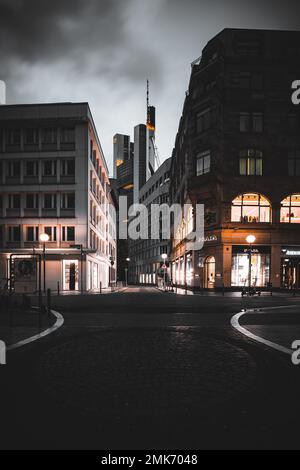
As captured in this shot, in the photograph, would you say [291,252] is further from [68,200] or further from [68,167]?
[68,167]

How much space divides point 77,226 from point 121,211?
85.9 m

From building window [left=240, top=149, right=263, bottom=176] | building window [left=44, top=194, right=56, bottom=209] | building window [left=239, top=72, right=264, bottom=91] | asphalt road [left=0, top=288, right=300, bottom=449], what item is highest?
building window [left=239, top=72, right=264, bottom=91]

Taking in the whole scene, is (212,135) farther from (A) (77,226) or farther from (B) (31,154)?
(B) (31,154)

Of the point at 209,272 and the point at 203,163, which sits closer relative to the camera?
the point at 209,272

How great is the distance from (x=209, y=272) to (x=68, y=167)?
63.0 ft

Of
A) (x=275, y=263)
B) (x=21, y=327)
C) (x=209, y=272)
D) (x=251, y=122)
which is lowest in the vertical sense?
(x=209, y=272)

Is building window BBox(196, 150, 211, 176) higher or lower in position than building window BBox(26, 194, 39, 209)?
higher

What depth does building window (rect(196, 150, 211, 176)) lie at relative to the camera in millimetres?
35844

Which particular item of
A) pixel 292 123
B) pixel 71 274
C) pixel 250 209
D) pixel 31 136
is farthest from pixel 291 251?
pixel 31 136

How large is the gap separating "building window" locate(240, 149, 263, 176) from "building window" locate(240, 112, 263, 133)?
7.59 feet

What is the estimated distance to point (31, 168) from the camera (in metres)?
38.4

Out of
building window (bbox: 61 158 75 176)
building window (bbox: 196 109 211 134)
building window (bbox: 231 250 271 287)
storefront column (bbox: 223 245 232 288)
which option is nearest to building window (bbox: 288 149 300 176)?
building window (bbox: 196 109 211 134)

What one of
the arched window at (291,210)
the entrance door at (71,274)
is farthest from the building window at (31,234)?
the arched window at (291,210)

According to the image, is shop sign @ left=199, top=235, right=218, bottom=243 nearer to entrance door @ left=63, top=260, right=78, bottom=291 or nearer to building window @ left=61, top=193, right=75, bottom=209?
entrance door @ left=63, top=260, right=78, bottom=291
